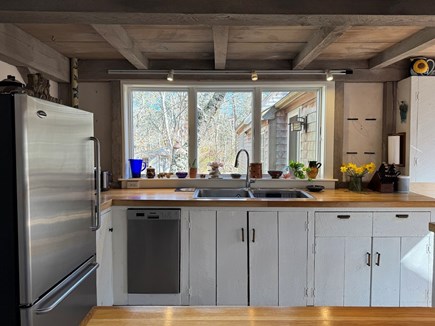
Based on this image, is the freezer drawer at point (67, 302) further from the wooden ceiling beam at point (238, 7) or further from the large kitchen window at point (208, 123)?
the large kitchen window at point (208, 123)

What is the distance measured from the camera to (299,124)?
3518mm

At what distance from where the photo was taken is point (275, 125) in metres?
3.45

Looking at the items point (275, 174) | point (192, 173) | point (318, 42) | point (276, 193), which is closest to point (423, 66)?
point (318, 42)

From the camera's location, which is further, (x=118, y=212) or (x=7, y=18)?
(x=118, y=212)

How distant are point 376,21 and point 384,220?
1548mm

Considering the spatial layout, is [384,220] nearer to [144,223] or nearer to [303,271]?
[303,271]

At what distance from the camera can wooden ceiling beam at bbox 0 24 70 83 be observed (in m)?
2.18

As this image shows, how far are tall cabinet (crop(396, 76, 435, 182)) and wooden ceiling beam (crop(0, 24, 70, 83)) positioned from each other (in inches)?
129

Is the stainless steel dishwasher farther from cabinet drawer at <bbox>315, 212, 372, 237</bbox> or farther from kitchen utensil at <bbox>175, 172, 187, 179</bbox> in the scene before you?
cabinet drawer at <bbox>315, 212, 372, 237</bbox>

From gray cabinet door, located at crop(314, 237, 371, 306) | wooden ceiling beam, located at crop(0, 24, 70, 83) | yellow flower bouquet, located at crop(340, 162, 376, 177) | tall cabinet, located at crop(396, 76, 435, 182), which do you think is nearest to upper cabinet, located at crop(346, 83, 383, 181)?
yellow flower bouquet, located at crop(340, 162, 376, 177)

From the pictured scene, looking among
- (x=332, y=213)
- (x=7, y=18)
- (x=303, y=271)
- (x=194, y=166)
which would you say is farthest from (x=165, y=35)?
(x=303, y=271)

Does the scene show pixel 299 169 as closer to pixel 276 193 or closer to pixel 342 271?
pixel 276 193

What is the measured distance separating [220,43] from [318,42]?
724mm

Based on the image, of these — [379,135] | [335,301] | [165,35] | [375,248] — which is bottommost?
[335,301]
